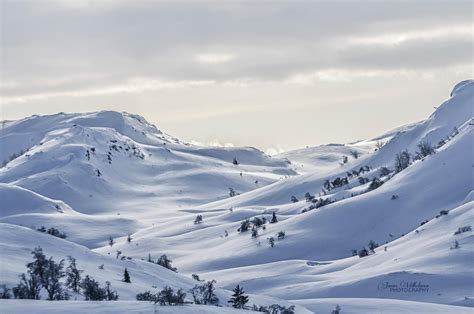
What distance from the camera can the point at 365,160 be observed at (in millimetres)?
150250

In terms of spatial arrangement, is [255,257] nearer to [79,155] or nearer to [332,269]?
[332,269]

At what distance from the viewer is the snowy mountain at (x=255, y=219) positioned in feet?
169

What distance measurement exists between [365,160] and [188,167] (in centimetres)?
3861

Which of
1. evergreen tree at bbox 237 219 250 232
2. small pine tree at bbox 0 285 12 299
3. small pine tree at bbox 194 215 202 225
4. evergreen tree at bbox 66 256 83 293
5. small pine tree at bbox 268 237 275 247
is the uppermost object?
small pine tree at bbox 194 215 202 225

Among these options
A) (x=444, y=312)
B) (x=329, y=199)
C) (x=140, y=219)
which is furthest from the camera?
(x=140, y=219)

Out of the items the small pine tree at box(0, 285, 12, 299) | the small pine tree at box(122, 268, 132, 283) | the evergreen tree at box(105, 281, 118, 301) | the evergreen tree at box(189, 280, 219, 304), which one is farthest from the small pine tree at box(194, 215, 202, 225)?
the small pine tree at box(0, 285, 12, 299)

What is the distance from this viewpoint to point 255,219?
106500 mm

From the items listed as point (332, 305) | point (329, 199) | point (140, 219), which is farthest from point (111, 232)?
point (332, 305)

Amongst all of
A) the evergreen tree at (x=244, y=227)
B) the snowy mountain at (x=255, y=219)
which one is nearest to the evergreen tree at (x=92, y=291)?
the snowy mountain at (x=255, y=219)

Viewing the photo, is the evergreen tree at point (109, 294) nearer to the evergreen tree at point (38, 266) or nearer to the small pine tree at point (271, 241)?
the evergreen tree at point (38, 266)

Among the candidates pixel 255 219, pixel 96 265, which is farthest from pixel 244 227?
pixel 96 265

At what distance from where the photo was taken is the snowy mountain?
51.7 m

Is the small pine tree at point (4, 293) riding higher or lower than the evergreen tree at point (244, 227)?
lower

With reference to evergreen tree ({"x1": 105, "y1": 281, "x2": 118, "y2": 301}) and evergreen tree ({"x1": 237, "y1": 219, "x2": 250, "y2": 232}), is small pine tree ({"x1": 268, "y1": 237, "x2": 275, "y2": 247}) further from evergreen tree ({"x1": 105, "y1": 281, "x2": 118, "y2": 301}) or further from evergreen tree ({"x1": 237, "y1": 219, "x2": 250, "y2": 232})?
evergreen tree ({"x1": 105, "y1": 281, "x2": 118, "y2": 301})
